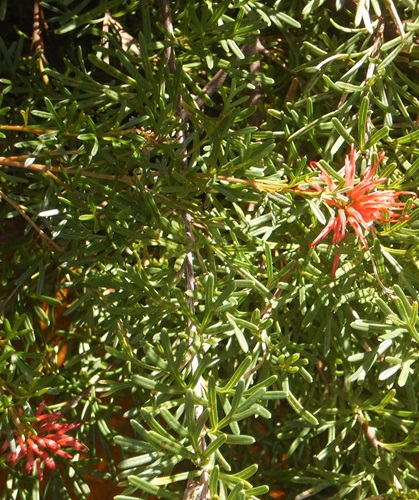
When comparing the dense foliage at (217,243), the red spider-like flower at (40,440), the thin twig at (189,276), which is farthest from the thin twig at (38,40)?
the red spider-like flower at (40,440)

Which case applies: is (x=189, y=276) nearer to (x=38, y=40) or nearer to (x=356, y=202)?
(x=356, y=202)

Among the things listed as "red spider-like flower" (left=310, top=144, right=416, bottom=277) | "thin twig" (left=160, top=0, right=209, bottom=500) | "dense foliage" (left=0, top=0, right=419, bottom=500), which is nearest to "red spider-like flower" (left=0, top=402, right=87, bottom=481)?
"dense foliage" (left=0, top=0, right=419, bottom=500)

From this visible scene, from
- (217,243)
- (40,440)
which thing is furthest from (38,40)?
(40,440)

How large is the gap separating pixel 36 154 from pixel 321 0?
0.35 metres

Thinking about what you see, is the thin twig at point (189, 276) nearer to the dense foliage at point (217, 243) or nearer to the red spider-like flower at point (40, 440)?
the dense foliage at point (217, 243)

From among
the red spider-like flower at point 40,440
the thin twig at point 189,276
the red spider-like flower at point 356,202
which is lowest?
the red spider-like flower at point 40,440

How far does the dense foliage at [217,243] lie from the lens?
0.79 m

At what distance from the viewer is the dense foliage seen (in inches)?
30.9

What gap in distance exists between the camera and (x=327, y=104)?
103cm

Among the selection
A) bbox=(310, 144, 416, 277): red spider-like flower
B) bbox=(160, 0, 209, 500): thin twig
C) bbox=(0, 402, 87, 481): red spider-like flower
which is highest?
bbox=(310, 144, 416, 277): red spider-like flower

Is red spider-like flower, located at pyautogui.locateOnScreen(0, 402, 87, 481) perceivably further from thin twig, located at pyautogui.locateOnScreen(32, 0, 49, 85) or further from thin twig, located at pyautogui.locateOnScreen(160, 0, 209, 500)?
thin twig, located at pyautogui.locateOnScreen(32, 0, 49, 85)

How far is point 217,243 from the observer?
2.81ft

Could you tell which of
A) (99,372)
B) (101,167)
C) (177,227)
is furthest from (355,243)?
(99,372)

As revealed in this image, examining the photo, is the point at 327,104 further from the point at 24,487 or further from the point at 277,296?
the point at 24,487
